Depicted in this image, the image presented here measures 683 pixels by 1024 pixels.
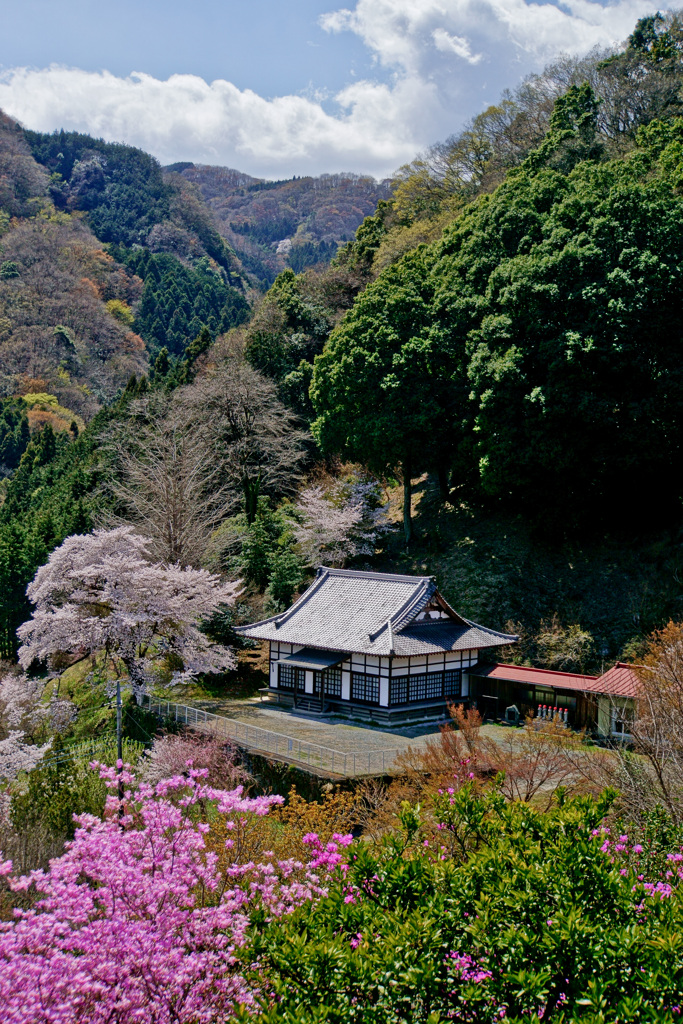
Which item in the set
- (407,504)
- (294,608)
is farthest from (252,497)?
(294,608)

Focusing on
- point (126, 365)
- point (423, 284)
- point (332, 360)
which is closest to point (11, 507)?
point (332, 360)

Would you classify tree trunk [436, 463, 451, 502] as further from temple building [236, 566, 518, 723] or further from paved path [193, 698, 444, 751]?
paved path [193, 698, 444, 751]

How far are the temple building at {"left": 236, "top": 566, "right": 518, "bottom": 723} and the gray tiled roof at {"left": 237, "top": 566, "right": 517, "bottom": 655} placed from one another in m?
0.03

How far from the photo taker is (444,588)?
23.3 metres

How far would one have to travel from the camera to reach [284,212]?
126875 millimetres

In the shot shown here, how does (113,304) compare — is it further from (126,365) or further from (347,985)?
(347,985)

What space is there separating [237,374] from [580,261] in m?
14.9

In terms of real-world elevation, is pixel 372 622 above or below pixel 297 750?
above

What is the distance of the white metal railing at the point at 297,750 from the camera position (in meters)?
14.9

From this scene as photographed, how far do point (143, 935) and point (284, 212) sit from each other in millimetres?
132479

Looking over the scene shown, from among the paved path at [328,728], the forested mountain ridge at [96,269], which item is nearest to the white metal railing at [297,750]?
the paved path at [328,728]

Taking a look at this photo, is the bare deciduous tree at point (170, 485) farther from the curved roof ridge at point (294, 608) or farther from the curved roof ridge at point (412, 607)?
the curved roof ridge at point (412, 607)

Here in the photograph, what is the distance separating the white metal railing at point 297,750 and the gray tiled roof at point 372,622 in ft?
9.72

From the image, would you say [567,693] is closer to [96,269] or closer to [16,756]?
[16,756]
